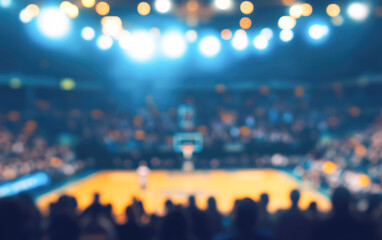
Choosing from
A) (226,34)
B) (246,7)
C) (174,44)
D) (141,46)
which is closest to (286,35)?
Answer: (226,34)

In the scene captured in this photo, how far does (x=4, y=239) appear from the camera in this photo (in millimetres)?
3482

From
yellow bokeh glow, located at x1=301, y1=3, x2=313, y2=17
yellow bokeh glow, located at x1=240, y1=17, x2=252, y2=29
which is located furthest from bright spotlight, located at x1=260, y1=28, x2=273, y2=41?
yellow bokeh glow, located at x1=301, y1=3, x2=313, y2=17

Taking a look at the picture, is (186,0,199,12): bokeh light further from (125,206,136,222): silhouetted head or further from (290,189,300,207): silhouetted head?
(125,206,136,222): silhouetted head

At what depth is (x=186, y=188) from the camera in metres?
18.4

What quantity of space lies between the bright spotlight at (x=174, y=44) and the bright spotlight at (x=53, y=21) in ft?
20.3

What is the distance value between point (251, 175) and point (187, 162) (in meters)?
4.75

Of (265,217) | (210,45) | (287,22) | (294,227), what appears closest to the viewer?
(294,227)

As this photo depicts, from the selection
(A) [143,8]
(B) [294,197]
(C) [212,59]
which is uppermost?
(C) [212,59]

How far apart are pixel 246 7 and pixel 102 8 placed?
6658 millimetres

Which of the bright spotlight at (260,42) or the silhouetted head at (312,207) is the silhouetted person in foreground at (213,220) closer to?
the silhouetted head at (312,207)

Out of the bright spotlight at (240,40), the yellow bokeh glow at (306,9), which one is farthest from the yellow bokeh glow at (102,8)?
the yellow bokeh glow at (306,9)

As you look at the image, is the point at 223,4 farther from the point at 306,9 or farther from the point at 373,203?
the point at 373,203

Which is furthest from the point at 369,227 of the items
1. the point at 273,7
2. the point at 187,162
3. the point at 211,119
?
the point at 211,119

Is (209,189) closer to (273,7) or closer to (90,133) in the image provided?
(273,7)
